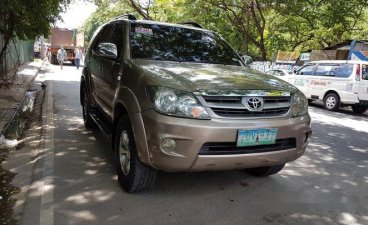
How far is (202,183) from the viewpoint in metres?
4.62

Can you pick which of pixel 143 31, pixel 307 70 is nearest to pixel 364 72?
pixel 307 70

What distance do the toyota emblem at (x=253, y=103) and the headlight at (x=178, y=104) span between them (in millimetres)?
435

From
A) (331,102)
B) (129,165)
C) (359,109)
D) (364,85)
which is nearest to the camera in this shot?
(129,165)

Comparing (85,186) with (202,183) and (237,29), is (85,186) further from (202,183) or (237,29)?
(237,29)

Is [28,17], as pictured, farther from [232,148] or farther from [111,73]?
[232,148]

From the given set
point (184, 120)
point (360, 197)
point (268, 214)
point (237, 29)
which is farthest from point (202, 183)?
point (237, 29)

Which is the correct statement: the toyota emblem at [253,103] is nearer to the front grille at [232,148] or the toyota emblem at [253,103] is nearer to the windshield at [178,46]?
the front grille at [232,148]

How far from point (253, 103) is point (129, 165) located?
1432mm

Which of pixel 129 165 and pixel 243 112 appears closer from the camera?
pixel 243 112

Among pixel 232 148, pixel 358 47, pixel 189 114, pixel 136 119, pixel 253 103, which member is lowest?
pixel 232 148

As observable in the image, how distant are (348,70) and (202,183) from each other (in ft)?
32.2

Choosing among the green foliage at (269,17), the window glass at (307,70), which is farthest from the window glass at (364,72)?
the green foliage at (269,17)

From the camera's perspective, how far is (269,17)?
997 inches

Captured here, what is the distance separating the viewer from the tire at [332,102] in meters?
13.2
